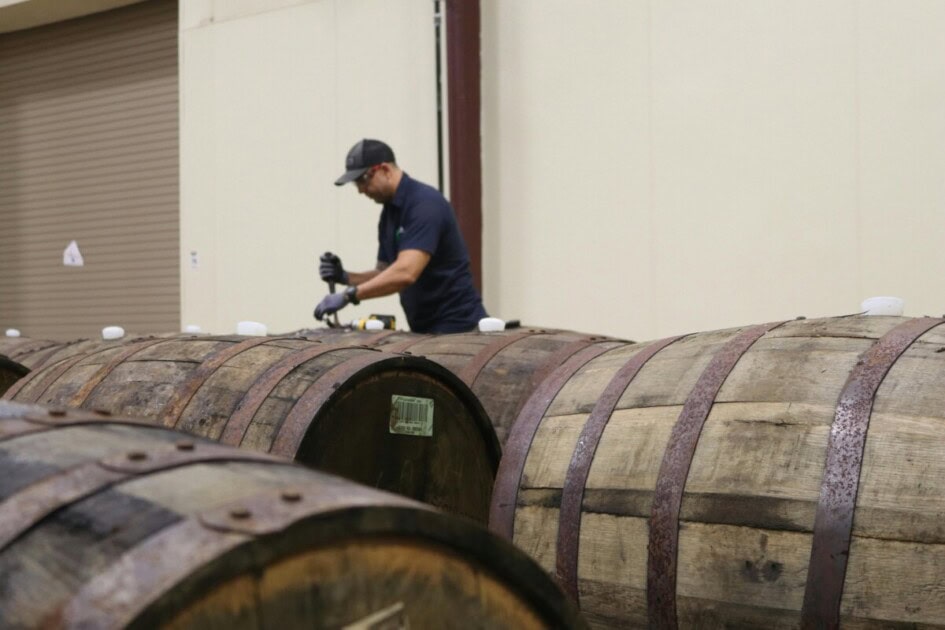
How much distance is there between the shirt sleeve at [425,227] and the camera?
17.2ft

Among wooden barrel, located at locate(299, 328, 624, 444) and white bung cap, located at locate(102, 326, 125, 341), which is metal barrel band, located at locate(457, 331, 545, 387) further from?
white bung cap, located at locate(102, 326, 125, 341)

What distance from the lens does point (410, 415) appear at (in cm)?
293

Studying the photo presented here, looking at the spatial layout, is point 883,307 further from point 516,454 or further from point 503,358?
point 503,358

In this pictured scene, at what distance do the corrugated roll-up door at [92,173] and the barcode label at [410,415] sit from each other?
7529mm

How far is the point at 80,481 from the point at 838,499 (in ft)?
4.53

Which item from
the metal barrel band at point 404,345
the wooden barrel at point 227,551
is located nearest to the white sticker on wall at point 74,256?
the metal barrel band at point 404,345

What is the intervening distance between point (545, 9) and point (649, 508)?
5.61 m

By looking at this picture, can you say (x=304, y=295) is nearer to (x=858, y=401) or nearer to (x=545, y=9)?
(x=545, y=9)

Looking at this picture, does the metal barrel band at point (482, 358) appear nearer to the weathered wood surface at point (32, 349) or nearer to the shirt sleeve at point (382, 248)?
the shirt sleeve at point (382, 248)

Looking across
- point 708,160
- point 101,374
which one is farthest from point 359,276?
point 101,374

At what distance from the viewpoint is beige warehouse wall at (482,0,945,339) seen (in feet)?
19.5

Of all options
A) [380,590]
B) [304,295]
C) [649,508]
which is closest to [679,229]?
[304,295]

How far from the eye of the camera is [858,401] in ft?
6.97

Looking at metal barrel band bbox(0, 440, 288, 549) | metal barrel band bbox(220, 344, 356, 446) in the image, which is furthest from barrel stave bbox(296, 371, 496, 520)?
metal barrel band bbox(0, 440, 288, 549)
